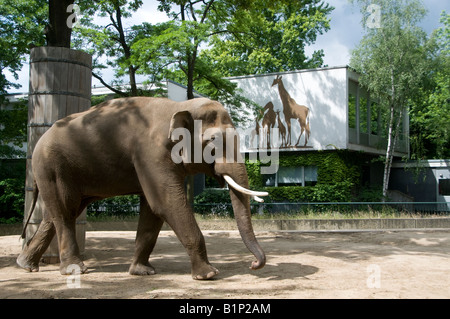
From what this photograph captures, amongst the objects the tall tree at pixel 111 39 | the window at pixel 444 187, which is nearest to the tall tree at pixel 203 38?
the tall tree at pixel 111 39

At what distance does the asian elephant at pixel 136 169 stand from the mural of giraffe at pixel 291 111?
66.9 ft

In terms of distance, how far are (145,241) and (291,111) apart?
2111 cm

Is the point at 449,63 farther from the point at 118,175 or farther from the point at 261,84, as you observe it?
the point at 118,175

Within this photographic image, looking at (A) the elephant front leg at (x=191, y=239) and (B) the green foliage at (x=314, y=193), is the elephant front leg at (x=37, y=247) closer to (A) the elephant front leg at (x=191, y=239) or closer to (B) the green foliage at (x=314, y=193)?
(A) the elephant front leg at (x=191, y=239)

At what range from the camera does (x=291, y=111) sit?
91.5ft

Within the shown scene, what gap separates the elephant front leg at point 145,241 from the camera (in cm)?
768

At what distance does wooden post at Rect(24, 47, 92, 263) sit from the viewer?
926 cm

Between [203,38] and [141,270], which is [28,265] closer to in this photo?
[141,270]

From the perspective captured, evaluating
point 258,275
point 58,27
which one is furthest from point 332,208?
point 58,27

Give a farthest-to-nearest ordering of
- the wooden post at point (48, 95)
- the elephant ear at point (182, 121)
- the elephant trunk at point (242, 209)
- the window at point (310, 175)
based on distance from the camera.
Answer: the window at point (310, 175)
the wooden post at point (48, 95)
the elephant ear at point (182, 121)
the elephant trunk at point (242, 209)

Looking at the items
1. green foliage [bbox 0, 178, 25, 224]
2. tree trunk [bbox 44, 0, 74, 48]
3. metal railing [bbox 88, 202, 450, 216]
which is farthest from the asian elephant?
green foliage [bbox 0, 178, 25, 224]

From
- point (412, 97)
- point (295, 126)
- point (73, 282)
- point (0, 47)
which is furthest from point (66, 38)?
point (412, 97)

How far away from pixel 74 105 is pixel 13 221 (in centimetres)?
1239

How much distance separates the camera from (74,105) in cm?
943
